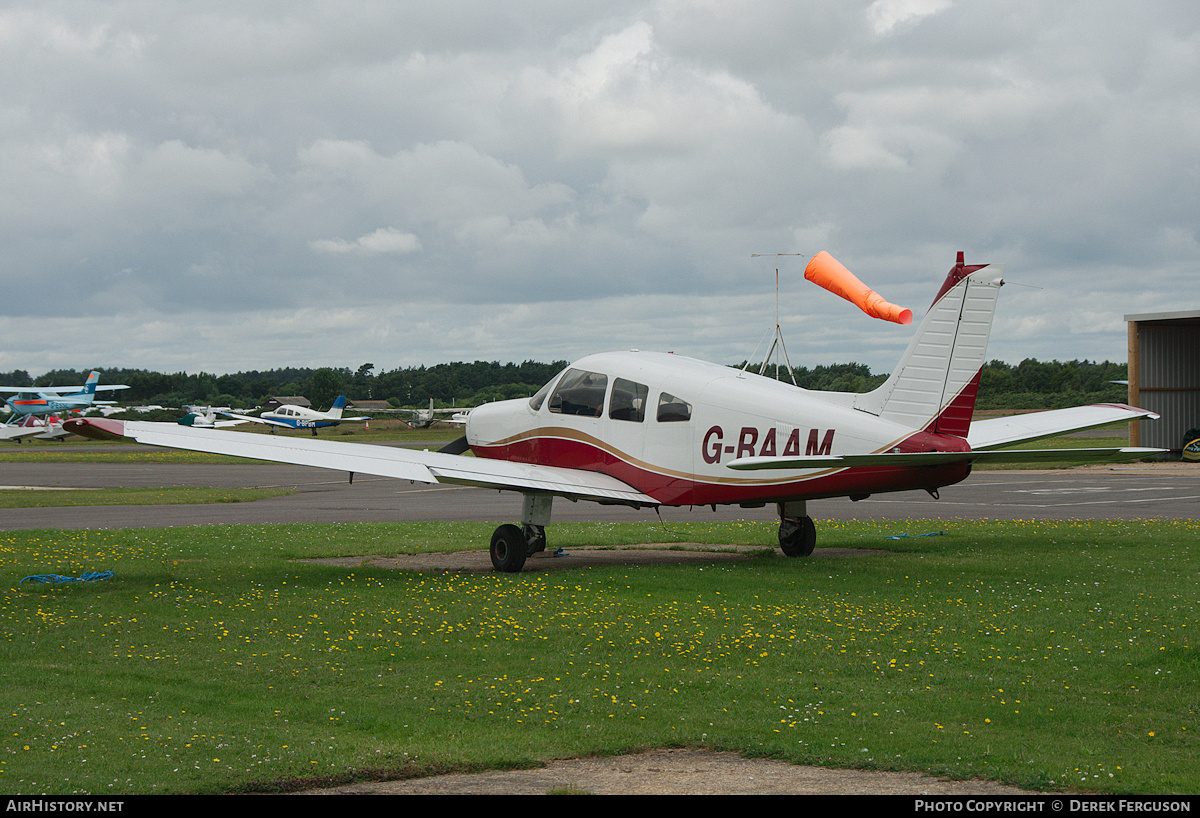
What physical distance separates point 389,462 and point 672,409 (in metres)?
4.13

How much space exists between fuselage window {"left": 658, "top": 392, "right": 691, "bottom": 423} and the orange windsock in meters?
4.30

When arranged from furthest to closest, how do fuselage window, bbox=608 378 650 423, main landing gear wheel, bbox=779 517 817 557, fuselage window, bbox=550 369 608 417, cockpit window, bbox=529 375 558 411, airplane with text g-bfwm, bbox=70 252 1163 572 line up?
cockpit window, bbox=529 375 558 411, main landing gear wheel, bbox=779 517 817 557, fuselage window, bbox=550 369 608 417, fuselage window, bbox=608 378 650 423, airplane with text g-bfwm, bbox=70 252 1163 572

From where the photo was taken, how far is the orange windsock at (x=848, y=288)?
16.8m

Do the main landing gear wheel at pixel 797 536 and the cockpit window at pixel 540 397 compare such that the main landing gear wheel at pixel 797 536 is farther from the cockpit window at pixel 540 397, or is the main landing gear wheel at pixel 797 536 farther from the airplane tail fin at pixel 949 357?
the cockpit window at pixel 540 397

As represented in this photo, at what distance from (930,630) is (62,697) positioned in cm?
757

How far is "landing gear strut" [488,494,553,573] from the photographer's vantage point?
1464 cm

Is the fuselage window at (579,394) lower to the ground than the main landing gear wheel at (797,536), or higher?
higher

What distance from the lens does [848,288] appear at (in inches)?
687

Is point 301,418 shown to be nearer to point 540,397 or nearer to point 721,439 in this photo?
point 540,397

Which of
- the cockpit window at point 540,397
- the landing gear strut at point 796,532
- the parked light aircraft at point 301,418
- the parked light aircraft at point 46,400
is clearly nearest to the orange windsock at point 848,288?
the landing gear strut at point 796,532

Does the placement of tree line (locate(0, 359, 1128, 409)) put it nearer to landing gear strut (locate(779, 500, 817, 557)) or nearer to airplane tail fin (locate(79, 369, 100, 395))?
landing gear strut (locate(779, 500, 817, 557))

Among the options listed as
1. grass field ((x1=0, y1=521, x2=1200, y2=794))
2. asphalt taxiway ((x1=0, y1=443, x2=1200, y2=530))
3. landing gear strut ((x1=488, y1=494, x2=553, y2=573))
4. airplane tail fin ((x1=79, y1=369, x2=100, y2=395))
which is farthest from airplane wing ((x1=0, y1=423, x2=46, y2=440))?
landing gear strut ((x1=488, y1=494, x2=553, y2=573))

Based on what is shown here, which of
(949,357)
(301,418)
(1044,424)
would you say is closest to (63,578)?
→ (949,357)

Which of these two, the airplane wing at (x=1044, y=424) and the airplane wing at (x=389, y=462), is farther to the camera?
the airplane wing at (x=1044, y=424)
